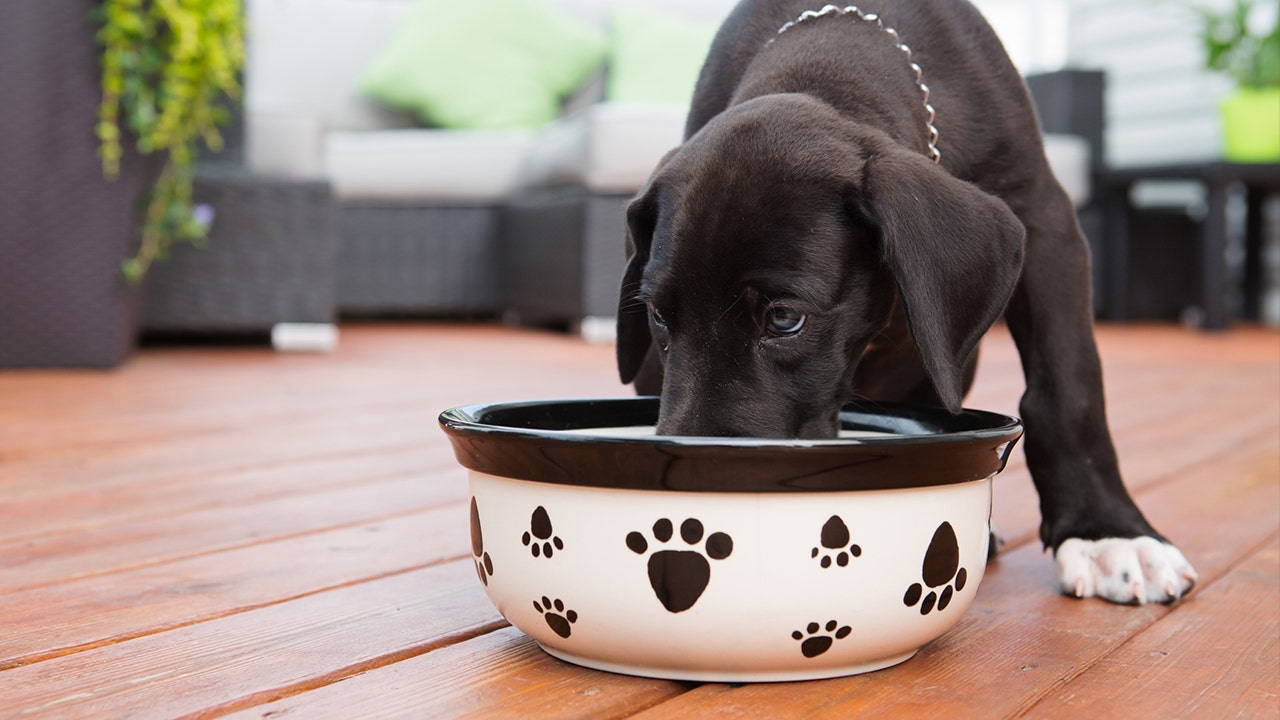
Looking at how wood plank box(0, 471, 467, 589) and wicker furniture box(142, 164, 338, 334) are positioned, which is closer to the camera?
wood plank box(0, 471, 467, 589)

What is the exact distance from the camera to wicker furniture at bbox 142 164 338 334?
4121 mm

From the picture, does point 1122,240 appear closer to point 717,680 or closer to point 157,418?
point 157,418

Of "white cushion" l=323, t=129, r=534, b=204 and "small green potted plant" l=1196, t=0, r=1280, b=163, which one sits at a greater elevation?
"small green potted plant" l=1196, t=0, r=1280, b=163

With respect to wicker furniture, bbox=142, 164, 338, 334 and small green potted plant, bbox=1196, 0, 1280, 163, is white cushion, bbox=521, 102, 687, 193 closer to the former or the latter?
wicker furniture, bbox=142, 164, 338, 334

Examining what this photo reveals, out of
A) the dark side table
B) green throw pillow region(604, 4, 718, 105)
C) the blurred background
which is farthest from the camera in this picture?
green throw pillow region(604, 4, 718, 105)

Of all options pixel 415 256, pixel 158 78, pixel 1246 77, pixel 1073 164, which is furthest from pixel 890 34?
pixel 1246 77

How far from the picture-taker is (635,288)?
144 centimetres

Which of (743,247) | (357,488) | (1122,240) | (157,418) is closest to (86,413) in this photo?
(157,418)

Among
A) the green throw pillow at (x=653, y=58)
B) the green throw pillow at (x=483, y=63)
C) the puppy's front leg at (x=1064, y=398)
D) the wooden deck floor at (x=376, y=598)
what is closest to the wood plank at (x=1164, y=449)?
the wooden deck floor at (x=376, y=598)

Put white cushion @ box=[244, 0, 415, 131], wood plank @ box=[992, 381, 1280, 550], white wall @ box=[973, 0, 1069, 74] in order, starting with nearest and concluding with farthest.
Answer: wood plank @ box=[992, 381, 1280, 550] < white cushion @ box=[244, 0, 415, 131] < white wall @ box=[973, 0, 1069, 74]

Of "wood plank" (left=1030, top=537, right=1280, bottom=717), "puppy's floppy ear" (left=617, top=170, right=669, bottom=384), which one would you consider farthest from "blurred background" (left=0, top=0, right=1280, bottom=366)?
"wood plank" (left=1030, top=537, right=1280, bottom=717)

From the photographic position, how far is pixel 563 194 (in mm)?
5004

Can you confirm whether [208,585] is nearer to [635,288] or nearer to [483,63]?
[635,288]

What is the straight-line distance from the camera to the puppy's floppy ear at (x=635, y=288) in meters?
1.36
